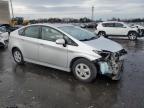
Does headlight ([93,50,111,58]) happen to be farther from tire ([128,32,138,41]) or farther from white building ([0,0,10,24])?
white building ([0,0,10,24])

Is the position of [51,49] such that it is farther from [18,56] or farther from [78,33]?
[18,56]

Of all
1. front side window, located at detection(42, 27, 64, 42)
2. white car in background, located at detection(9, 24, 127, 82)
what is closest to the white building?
white car in background, located at detection(9, 24, 127, 82)

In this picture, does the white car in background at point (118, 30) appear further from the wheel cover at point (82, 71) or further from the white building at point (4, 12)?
the wheel cover at point (82, 71)

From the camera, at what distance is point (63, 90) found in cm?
619

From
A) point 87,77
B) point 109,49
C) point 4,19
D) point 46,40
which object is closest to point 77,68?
point 87,77

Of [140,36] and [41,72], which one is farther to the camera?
[140,36]

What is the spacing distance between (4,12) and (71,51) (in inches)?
996

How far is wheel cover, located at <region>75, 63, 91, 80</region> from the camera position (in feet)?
22.1

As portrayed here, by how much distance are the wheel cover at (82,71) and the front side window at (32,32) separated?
203 centimetres

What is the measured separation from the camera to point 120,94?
5.88 metres

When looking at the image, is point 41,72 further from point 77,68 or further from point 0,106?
point 0,106

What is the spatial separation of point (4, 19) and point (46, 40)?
24.4m

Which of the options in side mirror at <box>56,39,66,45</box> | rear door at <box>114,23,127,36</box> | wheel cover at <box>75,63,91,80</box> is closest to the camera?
wheel cover at <box>75,63,91,80</box>

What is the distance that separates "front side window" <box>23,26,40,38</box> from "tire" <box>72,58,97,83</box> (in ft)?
6.45
